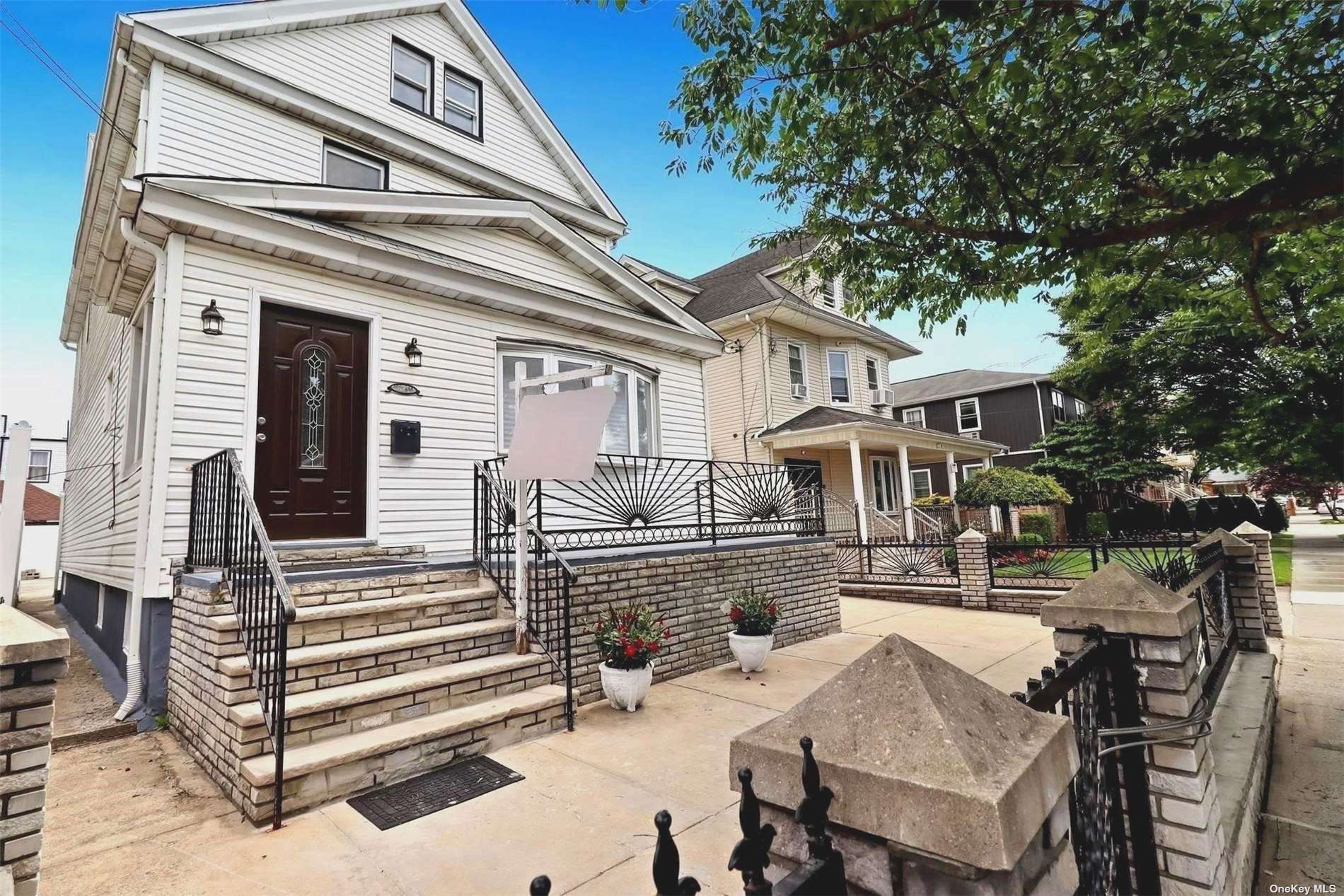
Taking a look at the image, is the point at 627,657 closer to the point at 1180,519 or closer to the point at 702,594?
the point at 702,594

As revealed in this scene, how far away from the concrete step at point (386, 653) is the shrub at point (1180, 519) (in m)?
19.8

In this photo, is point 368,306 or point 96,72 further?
point 96,72

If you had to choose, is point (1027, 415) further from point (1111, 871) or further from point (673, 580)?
point (1111, 871)

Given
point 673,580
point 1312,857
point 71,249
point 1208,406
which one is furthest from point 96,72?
point 1208,406

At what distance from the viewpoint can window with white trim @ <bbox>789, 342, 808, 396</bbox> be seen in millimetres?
17172

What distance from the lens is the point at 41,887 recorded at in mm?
2605

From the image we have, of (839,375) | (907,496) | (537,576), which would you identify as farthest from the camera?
(839,375)

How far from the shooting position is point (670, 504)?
7.92 metres

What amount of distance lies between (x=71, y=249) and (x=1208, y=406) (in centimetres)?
2225

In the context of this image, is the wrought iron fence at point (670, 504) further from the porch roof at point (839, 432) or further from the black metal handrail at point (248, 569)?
the porch roof at point (839, 432)

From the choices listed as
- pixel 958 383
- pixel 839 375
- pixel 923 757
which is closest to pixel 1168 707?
pixel 923 757

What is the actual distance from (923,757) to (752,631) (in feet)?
16.6

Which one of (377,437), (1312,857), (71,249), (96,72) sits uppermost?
(96,72)

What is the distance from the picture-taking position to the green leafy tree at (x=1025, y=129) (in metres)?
3.46
